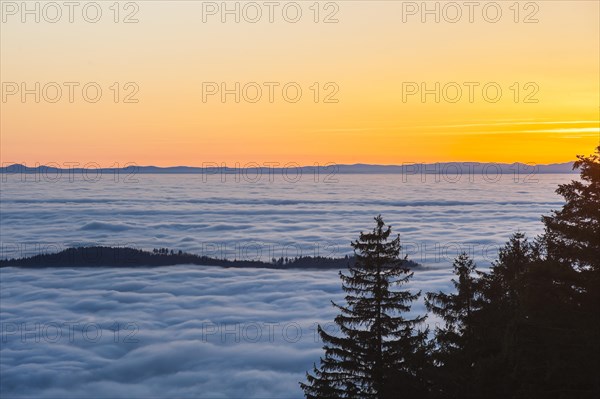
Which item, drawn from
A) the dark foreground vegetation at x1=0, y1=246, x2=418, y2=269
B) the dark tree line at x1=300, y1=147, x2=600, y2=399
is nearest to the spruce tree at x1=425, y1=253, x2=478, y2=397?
the dark tree line at x1=300, y1=147, x2=600, y2=399

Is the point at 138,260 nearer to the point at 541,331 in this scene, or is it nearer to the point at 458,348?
the point at 458,348

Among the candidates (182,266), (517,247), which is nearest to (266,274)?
(182,266)

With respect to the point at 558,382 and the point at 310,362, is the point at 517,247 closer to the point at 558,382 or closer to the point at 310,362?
the point at 558,382

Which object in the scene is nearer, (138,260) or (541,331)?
(541,331)

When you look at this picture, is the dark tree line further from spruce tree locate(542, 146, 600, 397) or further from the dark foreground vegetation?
the dark foreground vegetation

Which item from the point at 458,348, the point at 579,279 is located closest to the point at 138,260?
the point at 458,348

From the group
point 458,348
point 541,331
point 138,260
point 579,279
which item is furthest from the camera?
point 138,260

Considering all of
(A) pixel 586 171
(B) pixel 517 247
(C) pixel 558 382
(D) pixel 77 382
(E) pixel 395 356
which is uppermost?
(A) pixel 586 171

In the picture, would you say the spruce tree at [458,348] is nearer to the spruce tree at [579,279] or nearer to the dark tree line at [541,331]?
the dark tree line at [541,331]
